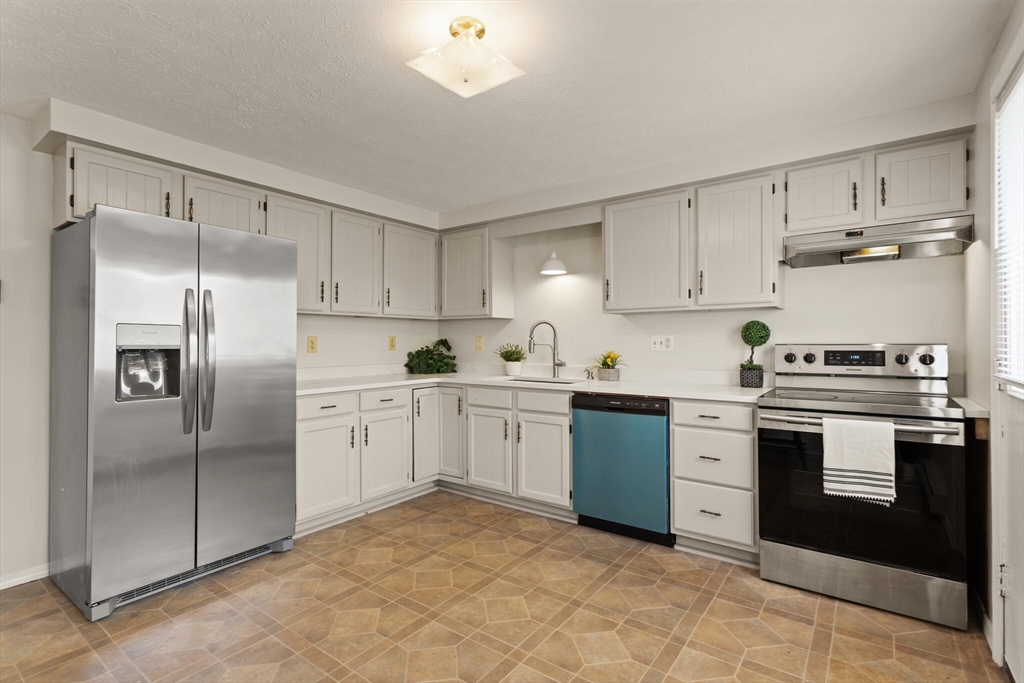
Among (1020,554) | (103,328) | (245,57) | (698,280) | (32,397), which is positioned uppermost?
(245,57)

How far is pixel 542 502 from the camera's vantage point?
3.59 meters

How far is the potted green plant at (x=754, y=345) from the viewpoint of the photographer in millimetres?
3201

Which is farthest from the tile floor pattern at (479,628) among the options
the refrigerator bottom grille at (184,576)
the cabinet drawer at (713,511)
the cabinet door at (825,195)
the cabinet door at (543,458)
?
the cabinet door at (825,195)

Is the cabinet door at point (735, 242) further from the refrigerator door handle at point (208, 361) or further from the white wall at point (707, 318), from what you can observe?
the refrigerator door handle at point (208, 361)

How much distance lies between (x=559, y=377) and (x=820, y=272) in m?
1.97

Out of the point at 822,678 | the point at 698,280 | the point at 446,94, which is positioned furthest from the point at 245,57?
the point at 822,678

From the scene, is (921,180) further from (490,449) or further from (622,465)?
(490,449)

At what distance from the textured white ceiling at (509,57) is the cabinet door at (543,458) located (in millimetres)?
1773

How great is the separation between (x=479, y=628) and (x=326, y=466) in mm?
1578

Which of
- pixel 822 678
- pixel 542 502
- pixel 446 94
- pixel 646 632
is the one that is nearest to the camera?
pixel 822 678

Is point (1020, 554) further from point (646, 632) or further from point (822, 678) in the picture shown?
point (646, 632)

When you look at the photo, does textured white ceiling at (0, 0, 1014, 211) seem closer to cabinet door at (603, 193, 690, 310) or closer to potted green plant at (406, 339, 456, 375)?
cabinet door at (603, 193, 690, 310)

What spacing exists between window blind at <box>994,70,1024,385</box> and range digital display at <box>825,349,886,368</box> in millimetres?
894

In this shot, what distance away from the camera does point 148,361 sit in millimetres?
2469
